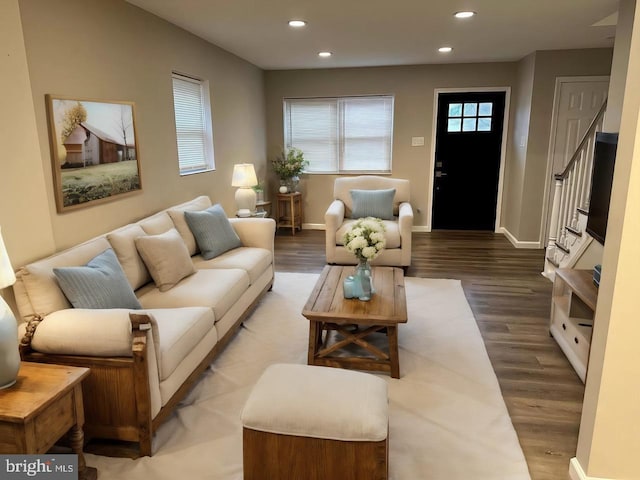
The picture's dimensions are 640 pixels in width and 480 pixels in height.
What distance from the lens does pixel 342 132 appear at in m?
6.80

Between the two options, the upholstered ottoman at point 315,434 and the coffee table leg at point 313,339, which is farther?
the coffee table leg at point 313,339

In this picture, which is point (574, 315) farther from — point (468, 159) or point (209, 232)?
point (468, 159)

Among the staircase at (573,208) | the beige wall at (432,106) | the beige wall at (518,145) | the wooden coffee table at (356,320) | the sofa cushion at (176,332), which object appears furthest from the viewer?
the beige wall at (518,145)

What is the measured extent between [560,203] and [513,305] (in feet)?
4.31

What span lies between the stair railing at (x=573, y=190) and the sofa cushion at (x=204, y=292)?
3133 mm

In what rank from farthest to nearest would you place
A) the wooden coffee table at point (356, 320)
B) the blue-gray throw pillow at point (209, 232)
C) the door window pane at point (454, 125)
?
the door window pane at point (454, 125), the blue-gray throw pillow at point (209, 232), the wooden coffee table at point (356, 320)

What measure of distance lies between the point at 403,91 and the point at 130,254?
4.84 meters

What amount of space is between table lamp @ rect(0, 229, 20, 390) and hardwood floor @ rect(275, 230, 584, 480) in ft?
7.27

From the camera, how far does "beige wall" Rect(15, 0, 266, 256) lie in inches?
102

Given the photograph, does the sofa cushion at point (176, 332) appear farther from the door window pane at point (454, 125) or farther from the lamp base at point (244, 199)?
the door window pane at point (454, 125)

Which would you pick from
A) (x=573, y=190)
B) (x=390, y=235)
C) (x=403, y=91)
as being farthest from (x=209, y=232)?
(x=403, y=91)

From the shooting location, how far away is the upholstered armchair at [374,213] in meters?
4.70

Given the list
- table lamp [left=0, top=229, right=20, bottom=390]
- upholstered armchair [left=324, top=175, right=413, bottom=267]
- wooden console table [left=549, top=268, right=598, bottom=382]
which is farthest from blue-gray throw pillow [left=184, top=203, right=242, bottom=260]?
wooden console table [left=549, top=268, right=598, bottom=382]

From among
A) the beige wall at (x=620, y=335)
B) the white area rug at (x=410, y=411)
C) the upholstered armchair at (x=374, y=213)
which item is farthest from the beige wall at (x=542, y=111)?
the beige wall at (x=620, y=335)
